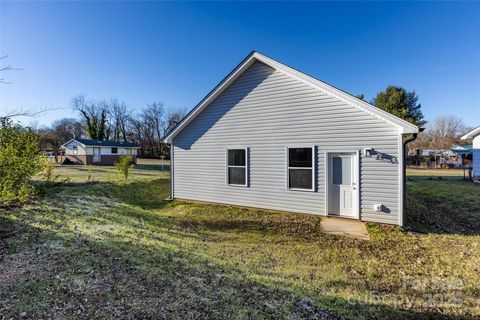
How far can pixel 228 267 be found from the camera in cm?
409

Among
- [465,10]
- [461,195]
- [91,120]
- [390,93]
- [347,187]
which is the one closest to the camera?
[347,187]

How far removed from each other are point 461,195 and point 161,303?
14.3 metres

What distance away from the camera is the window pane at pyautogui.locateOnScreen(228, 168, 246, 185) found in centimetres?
880

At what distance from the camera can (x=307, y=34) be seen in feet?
44.3

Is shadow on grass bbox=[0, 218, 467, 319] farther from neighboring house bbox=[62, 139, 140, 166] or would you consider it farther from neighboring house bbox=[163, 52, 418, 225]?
neighboring house bbox=[62, 139, 140, 166]

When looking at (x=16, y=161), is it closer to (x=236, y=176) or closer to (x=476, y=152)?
(x=236, y=176)

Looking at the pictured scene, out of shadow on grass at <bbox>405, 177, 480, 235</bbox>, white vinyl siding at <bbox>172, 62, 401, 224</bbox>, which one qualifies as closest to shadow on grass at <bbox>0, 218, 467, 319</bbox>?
white vinyl siding at <bbox>172, 62, 401, 224</bbox>

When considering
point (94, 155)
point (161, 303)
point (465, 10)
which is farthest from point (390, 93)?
point (94, 155)

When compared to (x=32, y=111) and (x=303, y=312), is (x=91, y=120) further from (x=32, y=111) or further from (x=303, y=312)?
(x=303, y=312)

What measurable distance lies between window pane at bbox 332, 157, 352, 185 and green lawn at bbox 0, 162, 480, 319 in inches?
60.3

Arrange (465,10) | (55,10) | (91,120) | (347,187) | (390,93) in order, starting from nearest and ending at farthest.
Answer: (347,187)
(55,10)
(465,10)
(390,93)
(91,120)

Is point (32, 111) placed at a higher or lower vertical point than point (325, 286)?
higher

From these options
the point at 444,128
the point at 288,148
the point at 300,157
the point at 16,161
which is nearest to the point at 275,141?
the point at 288,148

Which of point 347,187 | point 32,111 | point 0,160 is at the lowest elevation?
point 347,187
